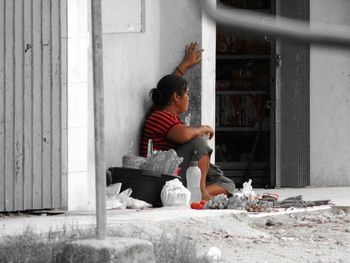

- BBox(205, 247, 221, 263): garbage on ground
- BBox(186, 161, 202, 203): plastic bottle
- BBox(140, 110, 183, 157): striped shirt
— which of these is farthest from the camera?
BBox(140, 110, 183, 157): striped shirt

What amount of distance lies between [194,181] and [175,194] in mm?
639

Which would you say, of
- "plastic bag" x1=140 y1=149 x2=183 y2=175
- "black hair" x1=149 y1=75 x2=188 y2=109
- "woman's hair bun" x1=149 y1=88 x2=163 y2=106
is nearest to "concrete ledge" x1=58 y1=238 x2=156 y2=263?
"plastic bag" x1=140 y1=149 x2=183 y2=175

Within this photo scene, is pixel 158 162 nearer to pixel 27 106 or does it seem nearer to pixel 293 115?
pixel 27 106

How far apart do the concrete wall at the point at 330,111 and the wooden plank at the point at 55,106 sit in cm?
520

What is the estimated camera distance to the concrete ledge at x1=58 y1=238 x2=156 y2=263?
13.8 feet

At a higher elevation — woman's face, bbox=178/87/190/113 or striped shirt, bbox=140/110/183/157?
woman's face, bbox=178/87/190/113

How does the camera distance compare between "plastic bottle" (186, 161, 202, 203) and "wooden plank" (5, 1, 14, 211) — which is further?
"plastic bottle" (186, 161, 202, 203)

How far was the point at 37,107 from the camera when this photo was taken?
7234 mm

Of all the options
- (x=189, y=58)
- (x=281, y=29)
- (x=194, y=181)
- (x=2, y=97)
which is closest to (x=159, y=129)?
(x=194, y=181)

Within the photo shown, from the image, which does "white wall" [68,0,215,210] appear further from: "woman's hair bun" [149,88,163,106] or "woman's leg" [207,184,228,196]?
"woman's leg" [207,184,228,196]

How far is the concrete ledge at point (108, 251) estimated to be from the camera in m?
4.20

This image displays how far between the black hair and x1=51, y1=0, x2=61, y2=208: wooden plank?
1809mm

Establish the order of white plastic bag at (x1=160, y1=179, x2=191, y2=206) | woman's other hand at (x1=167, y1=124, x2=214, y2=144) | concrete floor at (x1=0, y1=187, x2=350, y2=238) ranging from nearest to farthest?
concrete floor at (x1=0, y1=187, x2=350, y2=238) < white plastic bag at (x1=160, y1=179, x2=191, y2=206) < woman's other hand at (x1=167, y1=124, x2=214, y2=144)

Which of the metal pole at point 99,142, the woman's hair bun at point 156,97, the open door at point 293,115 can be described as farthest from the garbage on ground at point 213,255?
the open door at point 293,115
